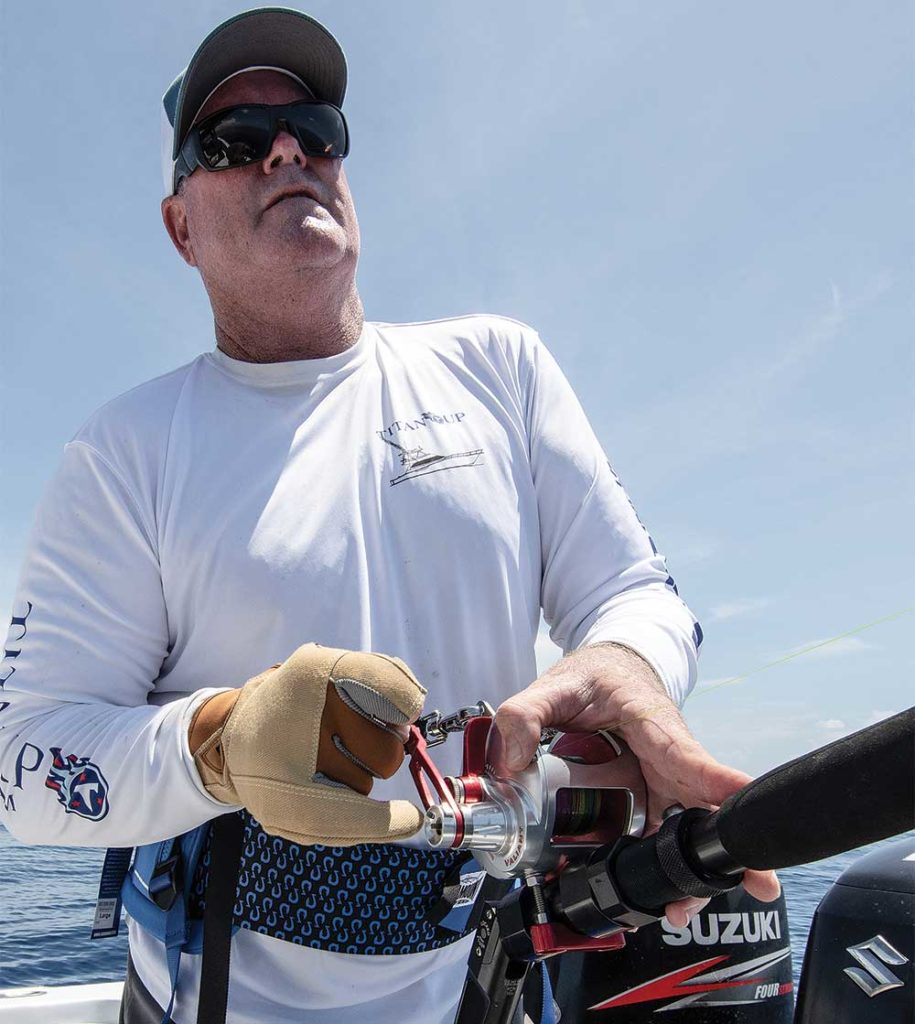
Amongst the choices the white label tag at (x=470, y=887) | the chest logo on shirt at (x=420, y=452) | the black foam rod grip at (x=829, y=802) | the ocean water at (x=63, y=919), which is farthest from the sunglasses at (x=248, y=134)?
the ocean water at (x=63, y=919)

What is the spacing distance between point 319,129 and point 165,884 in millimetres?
1990

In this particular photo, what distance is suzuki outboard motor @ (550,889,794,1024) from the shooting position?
230 cm

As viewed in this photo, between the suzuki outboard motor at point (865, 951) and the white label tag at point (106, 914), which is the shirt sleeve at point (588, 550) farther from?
the white label tag at point (106, 914)

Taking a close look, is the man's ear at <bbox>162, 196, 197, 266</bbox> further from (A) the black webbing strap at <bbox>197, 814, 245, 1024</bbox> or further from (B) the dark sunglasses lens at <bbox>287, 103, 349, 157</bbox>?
(A) the black webbing strap at <bbox>197, 814, 245, 1024</bbox>

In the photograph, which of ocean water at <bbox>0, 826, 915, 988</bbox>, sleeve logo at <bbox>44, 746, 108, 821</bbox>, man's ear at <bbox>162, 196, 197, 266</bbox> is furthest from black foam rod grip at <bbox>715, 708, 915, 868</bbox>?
ocean water at <bbox>0, 826, 915, 988</bbox>

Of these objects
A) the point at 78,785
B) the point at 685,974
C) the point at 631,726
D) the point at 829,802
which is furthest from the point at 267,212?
the point at 685,974

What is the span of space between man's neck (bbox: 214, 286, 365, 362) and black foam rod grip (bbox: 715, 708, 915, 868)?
1744 millimetres

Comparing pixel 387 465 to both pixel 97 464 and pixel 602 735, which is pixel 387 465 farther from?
pixel 602 735

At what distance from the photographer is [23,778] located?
191cm

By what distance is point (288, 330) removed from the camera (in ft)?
8.39

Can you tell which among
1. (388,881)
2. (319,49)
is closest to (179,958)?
(388,881)

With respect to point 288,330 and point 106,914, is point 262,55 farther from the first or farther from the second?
point 106,914

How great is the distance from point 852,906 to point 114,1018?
3462 mm

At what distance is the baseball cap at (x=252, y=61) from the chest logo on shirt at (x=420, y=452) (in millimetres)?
1069
